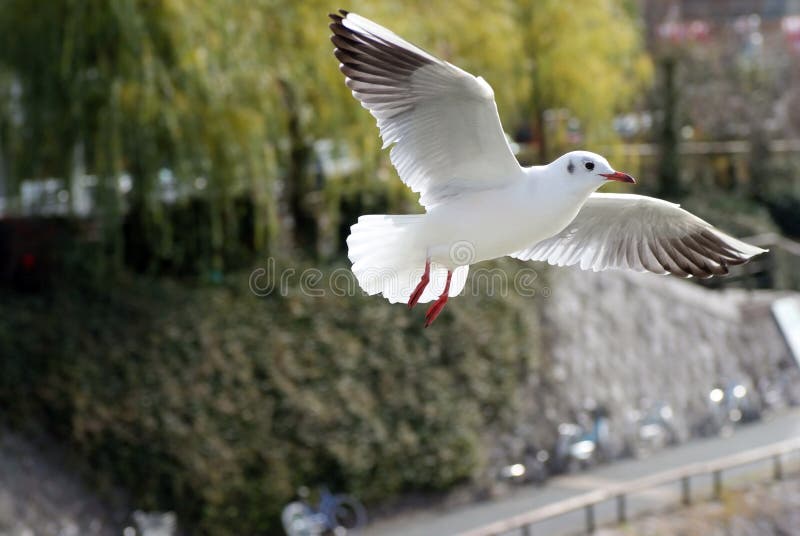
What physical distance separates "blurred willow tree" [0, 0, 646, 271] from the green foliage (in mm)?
605

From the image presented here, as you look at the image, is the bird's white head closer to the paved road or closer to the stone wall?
the paved road

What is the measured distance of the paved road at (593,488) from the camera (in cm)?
997

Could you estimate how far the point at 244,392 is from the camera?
9.67m

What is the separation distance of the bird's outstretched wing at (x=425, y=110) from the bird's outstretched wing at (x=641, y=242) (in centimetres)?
59

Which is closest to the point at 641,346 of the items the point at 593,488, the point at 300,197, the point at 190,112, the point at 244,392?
the point at 593,488

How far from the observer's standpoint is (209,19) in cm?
928

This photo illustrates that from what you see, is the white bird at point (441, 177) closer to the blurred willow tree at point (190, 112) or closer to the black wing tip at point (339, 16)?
the black wing tip at point (339, 16)

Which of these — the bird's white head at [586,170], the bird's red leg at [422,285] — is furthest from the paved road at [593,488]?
the bird's white head at [586,170]

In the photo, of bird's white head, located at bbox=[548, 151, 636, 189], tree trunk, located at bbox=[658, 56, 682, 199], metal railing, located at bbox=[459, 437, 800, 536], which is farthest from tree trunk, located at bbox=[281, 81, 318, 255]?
tree trunk, located at bbox=[658, 56, 682, 199]

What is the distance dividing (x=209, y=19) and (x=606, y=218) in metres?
4.63

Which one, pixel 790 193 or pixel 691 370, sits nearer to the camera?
pixel 691 370

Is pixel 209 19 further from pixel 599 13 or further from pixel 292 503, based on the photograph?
pixel 599 13

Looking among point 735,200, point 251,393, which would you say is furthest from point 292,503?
point 735,200

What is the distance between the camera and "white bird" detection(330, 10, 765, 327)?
4.45 m
